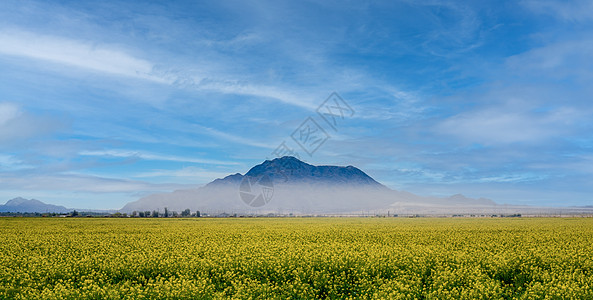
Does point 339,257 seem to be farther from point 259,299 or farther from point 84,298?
point 84,298

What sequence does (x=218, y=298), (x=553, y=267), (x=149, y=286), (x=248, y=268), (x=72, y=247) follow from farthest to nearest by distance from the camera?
(x=72, y=247)
(x=553, y=267)
(x=248, y=268)
(x=149, y=286)
(x=218, y=298)

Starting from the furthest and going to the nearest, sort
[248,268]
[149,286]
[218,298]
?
[248,268], [149,286], [218,298]

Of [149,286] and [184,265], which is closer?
[149,286]

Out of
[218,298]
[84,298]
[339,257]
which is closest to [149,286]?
[84,298]

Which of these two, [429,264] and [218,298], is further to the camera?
[429,264]

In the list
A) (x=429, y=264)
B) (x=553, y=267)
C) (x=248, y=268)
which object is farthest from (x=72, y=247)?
(x=553, y=267)

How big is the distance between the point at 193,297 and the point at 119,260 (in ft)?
36.3

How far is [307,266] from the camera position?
22.7 metres

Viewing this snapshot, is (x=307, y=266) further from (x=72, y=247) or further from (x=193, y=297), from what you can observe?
(x=72, y=247)

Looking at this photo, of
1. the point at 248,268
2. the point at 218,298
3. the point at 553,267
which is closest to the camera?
the point at 218,298

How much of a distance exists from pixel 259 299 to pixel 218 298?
1.69 m

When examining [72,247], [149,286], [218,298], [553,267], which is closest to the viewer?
[218,298]

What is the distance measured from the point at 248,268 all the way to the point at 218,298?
7142mm

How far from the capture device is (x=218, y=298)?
15.6 meters
